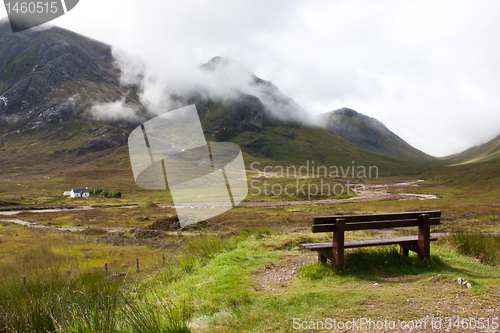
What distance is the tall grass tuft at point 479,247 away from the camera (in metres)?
7.30

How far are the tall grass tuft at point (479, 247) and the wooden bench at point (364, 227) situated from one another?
210cm

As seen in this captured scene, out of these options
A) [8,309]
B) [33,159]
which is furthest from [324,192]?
[33,159]

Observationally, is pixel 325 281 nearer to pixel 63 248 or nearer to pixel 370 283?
pixel 370 283

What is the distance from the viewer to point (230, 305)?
4711 mm

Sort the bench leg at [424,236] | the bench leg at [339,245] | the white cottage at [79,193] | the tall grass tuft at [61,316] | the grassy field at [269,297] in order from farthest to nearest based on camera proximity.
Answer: the white cottage at [79,193] < the bench leg at [424,236] < the bench leg at [339,245] < the grassy field at [269,297] < the tall grass tuft at [61,316]

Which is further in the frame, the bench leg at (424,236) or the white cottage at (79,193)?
the white cottage at (79,193)

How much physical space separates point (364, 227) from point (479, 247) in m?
4.56

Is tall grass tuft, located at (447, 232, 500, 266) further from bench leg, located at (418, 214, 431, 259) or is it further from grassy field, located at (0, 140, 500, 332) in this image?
bench leg, located at (418, 214, 431, 259)

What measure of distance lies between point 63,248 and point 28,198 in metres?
82.6

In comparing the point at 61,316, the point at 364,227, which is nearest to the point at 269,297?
the point at 364,227

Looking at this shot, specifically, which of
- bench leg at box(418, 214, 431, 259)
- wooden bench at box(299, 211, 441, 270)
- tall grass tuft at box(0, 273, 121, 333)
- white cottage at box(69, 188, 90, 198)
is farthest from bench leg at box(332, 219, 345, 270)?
white cottage at box(69, 188, 90, 198)

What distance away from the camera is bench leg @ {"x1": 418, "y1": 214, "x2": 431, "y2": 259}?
21.2 ft

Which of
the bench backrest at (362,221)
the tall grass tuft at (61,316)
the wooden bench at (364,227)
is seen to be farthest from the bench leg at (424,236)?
the tall grass tuft at (61,316)

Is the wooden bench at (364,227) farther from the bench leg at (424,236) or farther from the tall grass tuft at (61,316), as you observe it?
the tall grass tuft at (61,316)
